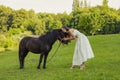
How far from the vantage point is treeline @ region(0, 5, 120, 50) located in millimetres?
60744

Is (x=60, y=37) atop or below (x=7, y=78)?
atop

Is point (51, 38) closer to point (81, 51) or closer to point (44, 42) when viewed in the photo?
point (44, 42)

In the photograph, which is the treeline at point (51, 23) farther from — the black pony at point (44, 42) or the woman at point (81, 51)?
the woman at point (81, 51)

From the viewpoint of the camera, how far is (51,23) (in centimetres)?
9119

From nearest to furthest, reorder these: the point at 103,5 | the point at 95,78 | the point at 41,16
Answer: the point at 95,78 → the point at 103,5 → the point at 41,16

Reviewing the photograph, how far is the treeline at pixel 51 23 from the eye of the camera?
60.7 meters

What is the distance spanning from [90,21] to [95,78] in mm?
52505

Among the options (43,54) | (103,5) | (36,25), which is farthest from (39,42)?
(36,25)

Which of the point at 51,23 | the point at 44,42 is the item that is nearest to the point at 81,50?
the point at 44,42

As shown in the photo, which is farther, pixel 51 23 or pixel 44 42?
pixel 51 23

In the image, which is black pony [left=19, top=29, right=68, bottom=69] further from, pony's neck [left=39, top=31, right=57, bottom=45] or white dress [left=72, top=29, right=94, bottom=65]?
white dress [left=72, top=29, right=94, bottom=65]

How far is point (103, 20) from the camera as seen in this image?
214 feet

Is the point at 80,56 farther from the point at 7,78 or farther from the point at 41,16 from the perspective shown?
the point at 41,16

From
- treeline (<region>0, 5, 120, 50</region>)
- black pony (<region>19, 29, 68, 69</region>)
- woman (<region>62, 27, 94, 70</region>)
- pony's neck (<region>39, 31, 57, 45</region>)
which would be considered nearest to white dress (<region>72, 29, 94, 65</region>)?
woman (<region>62, 27, 94, 70</region>)
